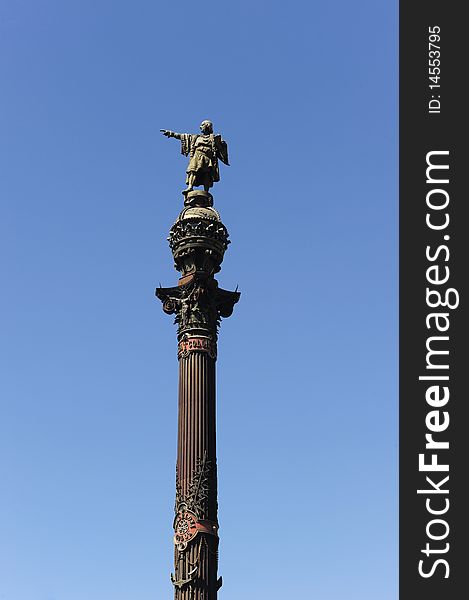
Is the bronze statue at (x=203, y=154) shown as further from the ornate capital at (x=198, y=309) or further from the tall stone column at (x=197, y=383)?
the ornate capital at (x=198, y=309)

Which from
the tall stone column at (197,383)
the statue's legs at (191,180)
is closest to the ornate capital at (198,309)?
the tall stone column at (197,383)

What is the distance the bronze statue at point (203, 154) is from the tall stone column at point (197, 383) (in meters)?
0.87

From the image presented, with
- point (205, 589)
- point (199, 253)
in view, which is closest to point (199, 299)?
point (199, 253)

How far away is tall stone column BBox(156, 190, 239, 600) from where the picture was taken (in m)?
35.1

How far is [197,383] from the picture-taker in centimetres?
3734

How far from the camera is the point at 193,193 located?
4053 centimetres

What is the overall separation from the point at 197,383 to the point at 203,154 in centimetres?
971

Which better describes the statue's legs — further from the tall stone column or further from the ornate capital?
the ornate capital

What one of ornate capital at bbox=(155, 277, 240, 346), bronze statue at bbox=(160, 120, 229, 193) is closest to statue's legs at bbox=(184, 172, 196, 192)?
bronze statue at bbox=(160, 120, 229, 193)

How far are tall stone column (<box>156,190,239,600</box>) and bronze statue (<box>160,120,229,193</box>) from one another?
2.85ft

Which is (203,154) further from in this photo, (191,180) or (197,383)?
(197,383)

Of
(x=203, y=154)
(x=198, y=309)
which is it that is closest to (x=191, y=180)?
(x=203, y=154)

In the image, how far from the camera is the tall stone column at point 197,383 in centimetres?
3506

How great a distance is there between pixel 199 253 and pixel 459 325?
1442 centimetres
